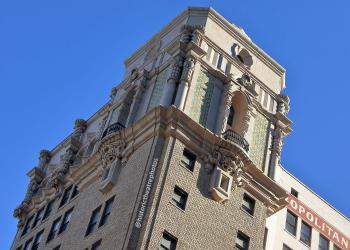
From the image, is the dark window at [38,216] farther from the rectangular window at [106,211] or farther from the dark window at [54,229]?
the rectangular window at [106,211]

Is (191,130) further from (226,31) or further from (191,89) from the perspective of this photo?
(226,31)

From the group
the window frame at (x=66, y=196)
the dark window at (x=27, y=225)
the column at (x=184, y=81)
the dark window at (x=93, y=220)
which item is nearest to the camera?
the dark window at (x=93, y=220)

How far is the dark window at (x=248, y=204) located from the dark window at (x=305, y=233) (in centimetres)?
1082

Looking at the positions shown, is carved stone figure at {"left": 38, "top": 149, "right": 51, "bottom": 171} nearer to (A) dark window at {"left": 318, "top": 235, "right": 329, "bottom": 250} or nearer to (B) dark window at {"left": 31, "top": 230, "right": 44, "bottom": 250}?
(B) dark window at {"left": 31, "top": 230, "right": 44, "bottom": 250}

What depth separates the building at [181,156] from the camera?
59.7 m

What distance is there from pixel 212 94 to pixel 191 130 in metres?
5.44

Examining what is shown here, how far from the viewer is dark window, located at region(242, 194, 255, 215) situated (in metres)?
65.1

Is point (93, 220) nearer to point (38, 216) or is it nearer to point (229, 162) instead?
point (229, 162)

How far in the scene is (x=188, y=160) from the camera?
206 feet

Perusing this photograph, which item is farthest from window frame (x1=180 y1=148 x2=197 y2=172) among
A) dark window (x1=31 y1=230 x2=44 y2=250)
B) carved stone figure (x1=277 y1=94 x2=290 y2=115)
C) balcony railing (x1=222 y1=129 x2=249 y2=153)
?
dark window (x1=31 y1=230 x2=44 y2=250)

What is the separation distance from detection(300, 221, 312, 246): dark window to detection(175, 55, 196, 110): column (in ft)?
59.4

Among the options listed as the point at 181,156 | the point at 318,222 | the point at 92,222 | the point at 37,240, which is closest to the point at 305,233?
the point at 318,222

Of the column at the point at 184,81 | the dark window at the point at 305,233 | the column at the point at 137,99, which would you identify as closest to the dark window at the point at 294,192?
the dark window at the point at 305,233

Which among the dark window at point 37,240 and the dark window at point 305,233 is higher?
the dark window at point 305,233
